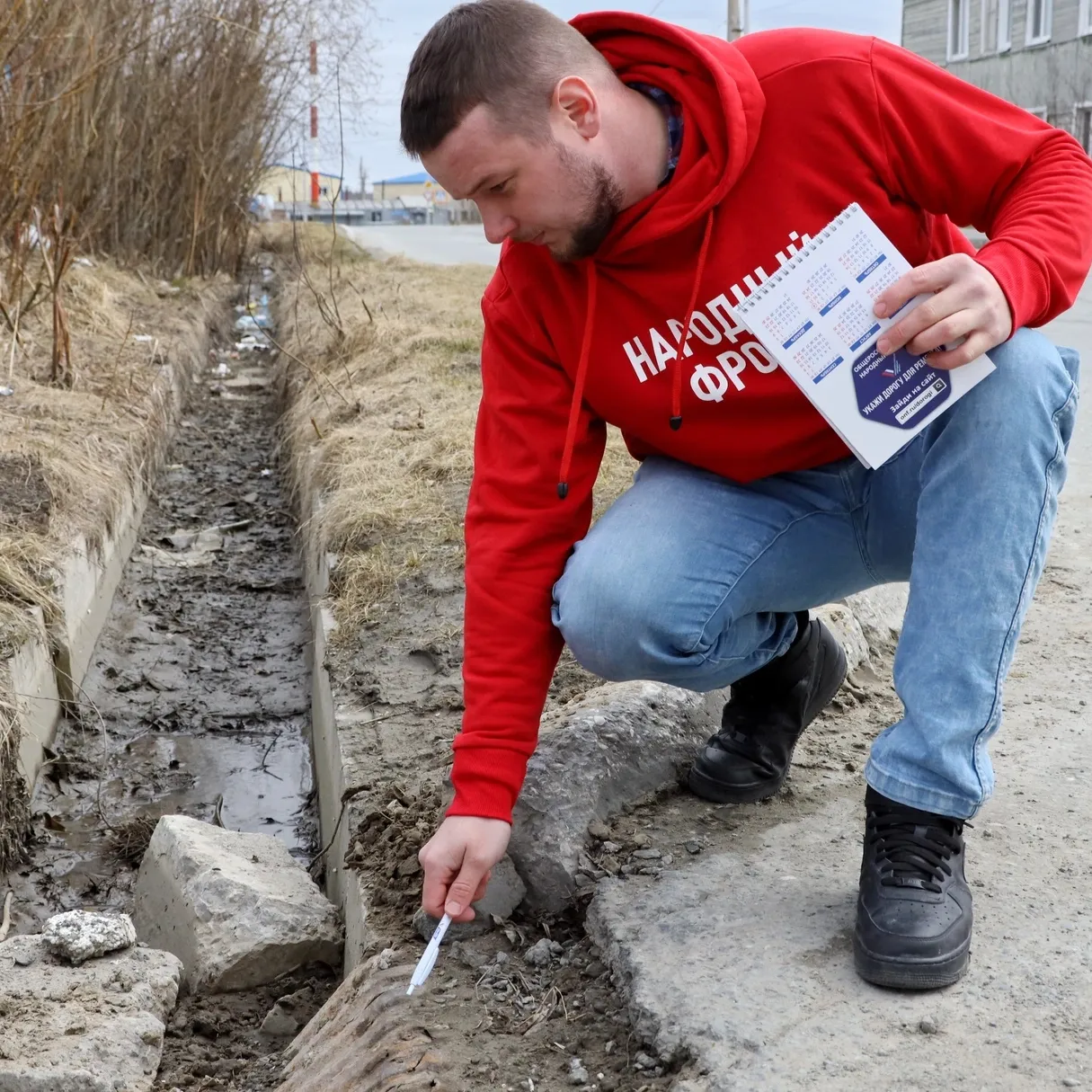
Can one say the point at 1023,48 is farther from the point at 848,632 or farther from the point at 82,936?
the point at 82,936

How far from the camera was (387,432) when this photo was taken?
17.1 feet

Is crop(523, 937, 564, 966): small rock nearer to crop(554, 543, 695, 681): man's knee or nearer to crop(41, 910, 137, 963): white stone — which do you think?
crop(554, 543, 695, 681): man's knee

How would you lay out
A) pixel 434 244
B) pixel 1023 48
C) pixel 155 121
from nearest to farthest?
pixel 155 121 < pixel 434 244 < pixel 1023 48

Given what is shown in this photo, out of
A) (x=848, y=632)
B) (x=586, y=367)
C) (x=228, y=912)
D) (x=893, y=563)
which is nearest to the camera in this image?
(x=586, y=367)

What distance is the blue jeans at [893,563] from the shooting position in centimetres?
180

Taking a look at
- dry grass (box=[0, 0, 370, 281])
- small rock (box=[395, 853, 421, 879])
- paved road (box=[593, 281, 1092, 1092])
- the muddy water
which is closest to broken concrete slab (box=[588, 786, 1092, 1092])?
paved road (box=[593, 281, 1092, 1092])

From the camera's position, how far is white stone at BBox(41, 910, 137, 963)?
2.22 m

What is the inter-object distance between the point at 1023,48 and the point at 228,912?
24402mm

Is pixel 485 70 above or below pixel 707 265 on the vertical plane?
above

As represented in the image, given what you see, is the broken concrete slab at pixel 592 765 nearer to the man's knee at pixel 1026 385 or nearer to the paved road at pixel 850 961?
the paved road at pixel 850 961

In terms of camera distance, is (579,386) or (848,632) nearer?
(579,386)

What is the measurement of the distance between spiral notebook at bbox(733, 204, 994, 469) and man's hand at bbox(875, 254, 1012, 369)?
4 centimetres

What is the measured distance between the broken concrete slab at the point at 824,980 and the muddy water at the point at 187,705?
142 cm

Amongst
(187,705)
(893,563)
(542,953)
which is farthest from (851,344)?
(187,705)
